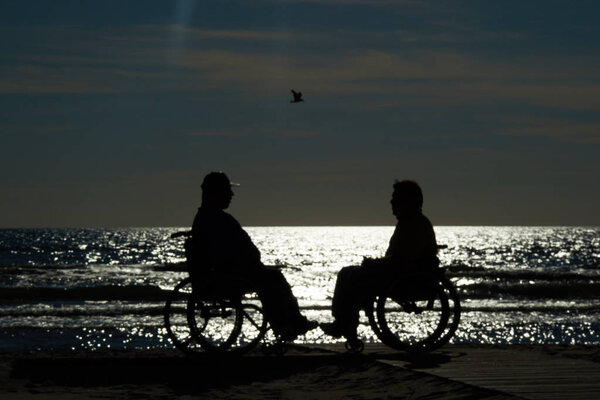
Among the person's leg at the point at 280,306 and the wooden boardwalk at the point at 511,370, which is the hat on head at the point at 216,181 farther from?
the wooden boardwalk at the point at 511,370

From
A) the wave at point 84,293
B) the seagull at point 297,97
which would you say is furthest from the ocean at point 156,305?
the seagull at point 297,97

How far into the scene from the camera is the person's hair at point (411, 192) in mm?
7496

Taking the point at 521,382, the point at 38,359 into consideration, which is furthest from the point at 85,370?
the point at 521,382

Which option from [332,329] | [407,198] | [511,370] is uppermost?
[407,198]

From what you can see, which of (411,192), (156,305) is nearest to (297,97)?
(156,305)

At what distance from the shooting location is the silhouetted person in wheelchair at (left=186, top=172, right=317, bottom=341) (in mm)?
7145

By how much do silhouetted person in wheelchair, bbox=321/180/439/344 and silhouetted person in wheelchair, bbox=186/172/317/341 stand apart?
0.31 metres

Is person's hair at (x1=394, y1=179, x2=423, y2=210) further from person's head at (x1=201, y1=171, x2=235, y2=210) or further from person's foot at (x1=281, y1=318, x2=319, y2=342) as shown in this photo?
person's head at (x1=201, y1=171, x2=235, y2=210)

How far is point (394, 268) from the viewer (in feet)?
24.1

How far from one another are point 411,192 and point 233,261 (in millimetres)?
1511

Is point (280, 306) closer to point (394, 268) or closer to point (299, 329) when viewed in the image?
point (299, 329)

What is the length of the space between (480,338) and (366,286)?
8.32 metres

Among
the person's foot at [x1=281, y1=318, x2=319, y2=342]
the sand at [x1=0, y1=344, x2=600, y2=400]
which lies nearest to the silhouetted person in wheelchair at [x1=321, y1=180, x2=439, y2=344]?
the person's foot at [x1=281, y1=318, x2=319, y2=342]

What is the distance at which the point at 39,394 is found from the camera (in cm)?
→ 596
